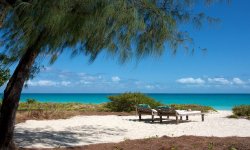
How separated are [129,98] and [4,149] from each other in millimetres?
12596

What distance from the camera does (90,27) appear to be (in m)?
5.70

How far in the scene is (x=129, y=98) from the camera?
1995 centimetres

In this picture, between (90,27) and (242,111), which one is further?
(242,111)

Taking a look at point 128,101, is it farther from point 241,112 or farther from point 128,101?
point 241,112

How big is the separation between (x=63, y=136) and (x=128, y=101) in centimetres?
962

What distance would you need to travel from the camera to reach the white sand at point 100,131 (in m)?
9.70

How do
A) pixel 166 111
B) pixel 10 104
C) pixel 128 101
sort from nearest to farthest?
1. pixel 10 104
2. pixel 166 111
3. pixel 128 101

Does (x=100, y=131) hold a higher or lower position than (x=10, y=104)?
lower

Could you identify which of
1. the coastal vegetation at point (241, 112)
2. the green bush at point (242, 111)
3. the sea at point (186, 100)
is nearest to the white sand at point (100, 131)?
the coastal vegetation at point (241, 112)

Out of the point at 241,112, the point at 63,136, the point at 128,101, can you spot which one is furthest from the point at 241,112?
the point at 63,136

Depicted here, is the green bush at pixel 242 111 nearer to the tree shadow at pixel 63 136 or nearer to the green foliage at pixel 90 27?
the tree shadow at pixel 63 136

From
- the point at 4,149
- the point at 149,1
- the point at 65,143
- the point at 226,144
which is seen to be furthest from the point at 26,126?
the point at 149,1

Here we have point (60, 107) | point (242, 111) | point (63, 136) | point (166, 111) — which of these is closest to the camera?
point (63, 136)

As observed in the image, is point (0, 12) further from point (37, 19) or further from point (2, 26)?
point (37, 19)
